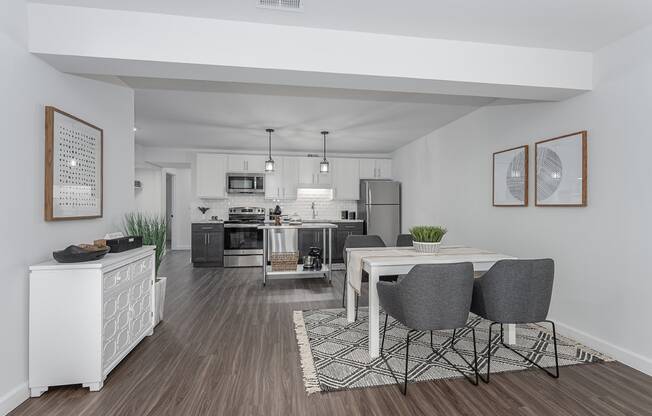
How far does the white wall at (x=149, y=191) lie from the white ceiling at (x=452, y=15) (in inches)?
268

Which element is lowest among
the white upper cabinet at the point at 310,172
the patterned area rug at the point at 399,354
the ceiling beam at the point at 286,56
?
the patterned area rug at the point at 399,354

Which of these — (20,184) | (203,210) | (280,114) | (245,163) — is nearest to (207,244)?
(203,210)

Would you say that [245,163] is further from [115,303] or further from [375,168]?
[115,303]

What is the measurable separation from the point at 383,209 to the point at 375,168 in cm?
109

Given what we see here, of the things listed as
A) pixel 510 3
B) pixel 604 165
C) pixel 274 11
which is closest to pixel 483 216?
pixel 604 165

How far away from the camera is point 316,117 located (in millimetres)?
4594

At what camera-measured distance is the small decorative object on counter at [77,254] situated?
2031mm

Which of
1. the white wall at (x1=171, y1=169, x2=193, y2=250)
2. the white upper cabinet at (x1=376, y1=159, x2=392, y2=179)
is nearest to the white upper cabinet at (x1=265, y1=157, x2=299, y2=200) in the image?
the white upper cabinet at (x1=376, y1=159, x2=392, y2=179)

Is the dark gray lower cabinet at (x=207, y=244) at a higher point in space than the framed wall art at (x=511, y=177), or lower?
lower

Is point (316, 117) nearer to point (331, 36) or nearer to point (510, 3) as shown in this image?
point (331, 36)

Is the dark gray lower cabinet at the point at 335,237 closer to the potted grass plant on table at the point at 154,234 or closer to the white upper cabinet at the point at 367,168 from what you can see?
the white upper cabinet at the point at 367,168

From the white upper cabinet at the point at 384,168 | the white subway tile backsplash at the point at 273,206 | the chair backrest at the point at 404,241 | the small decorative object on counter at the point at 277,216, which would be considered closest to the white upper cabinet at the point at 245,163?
the white subway tile backsplash at the point at 273,206

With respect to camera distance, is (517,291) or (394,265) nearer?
(517,291)

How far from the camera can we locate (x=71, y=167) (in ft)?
7.83
